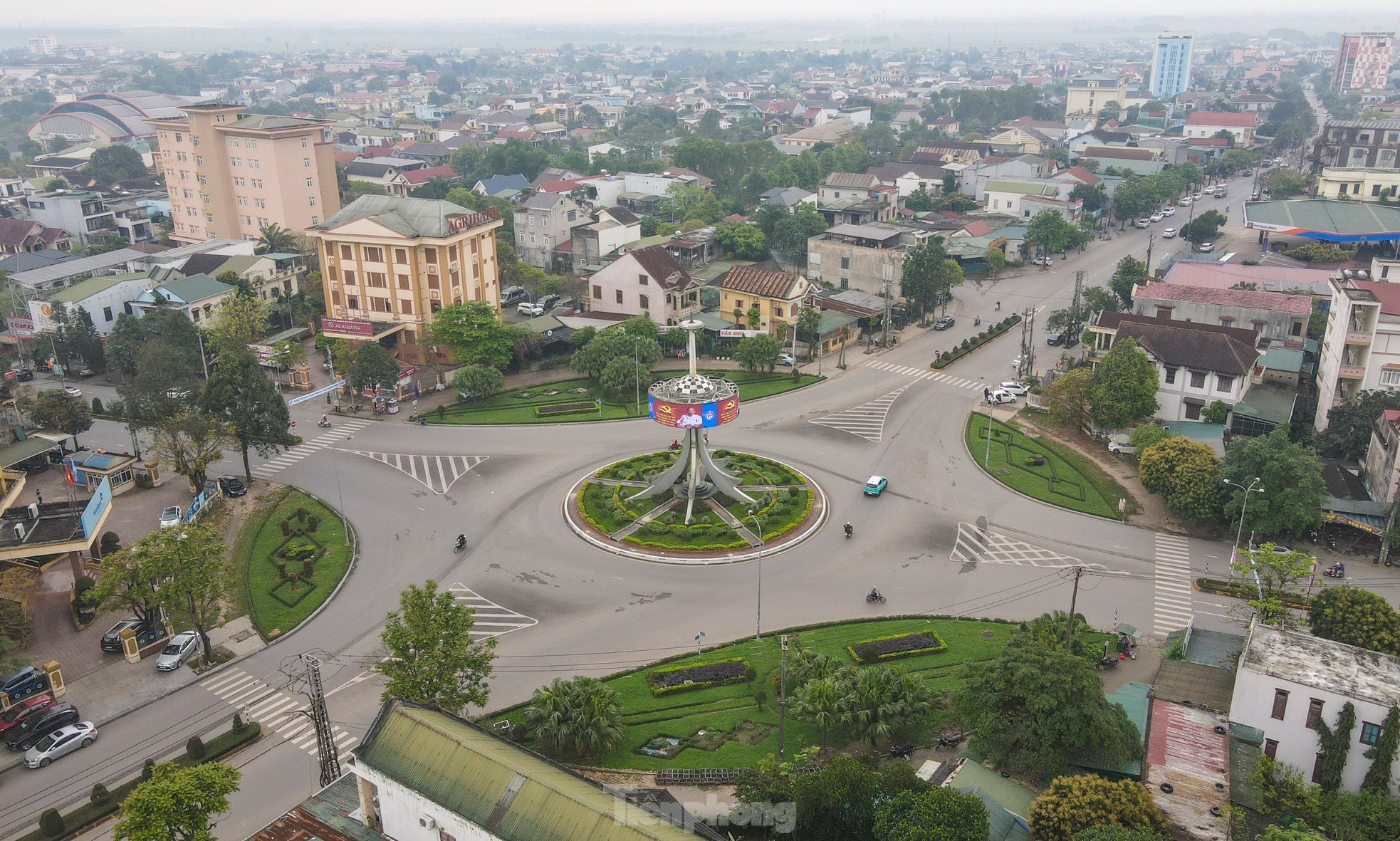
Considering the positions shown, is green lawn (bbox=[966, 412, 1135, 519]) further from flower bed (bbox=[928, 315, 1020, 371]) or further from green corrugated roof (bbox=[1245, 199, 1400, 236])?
green corrugated roof (bbox=[1245, 199, 1400, 236])

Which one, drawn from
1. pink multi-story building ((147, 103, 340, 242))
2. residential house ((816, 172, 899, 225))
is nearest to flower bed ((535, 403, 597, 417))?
residential house ((816, 172, 899, 225))

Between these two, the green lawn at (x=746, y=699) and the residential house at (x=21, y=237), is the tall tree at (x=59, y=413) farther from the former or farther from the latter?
the residential house at (x=21, y=237)

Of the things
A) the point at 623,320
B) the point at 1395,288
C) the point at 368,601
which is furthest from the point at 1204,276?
the point at 368,601

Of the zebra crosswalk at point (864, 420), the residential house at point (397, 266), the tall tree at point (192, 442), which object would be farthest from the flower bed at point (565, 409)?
the tall tree at point (192, 442)

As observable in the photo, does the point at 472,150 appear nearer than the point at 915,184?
No

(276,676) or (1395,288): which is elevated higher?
(1395,288)

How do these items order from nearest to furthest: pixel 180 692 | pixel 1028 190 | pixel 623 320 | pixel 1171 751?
pixel 1171 751 < pixel 180 692 < pixel 623 320 < pixel 1028 190

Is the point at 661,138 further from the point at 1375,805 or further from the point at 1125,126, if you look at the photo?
the point at 1375,805

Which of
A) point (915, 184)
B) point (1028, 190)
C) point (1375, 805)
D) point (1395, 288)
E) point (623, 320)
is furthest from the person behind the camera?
point (915, 184)
